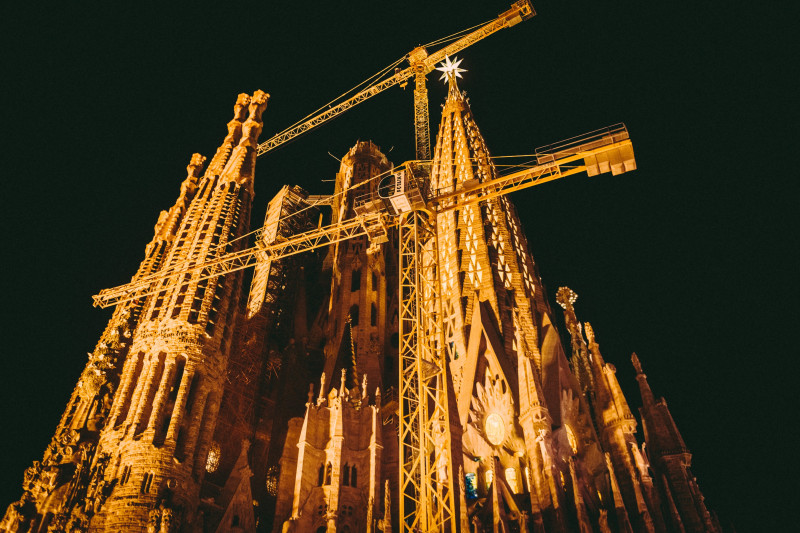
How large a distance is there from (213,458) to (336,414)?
6.62 meters

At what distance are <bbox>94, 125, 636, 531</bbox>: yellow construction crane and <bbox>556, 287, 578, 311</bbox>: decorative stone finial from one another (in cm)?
1022

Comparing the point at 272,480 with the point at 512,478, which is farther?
the point at 272,480

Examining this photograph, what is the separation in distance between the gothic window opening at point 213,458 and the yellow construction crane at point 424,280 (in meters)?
8.65

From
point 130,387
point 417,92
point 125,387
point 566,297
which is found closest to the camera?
point 125,387

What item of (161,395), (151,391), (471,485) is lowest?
(471,485)

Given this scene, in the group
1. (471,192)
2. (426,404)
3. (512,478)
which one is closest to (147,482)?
(426,404)

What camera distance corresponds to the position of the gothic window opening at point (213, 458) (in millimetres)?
30438

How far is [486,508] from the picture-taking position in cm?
2422

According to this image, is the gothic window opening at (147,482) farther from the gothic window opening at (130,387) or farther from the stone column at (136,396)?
the gothic window opening at (130,387)

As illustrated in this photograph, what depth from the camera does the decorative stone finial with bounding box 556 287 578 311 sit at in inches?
1547

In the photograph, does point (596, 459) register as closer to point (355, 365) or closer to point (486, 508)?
point (486, 508)

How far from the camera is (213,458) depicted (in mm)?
30812

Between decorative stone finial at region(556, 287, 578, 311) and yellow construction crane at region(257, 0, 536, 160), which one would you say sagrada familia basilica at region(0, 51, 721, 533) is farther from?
yellow construction crane at region(257, 0, 536, 160)

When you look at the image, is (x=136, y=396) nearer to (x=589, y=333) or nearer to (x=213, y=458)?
(x=213, y=458)
